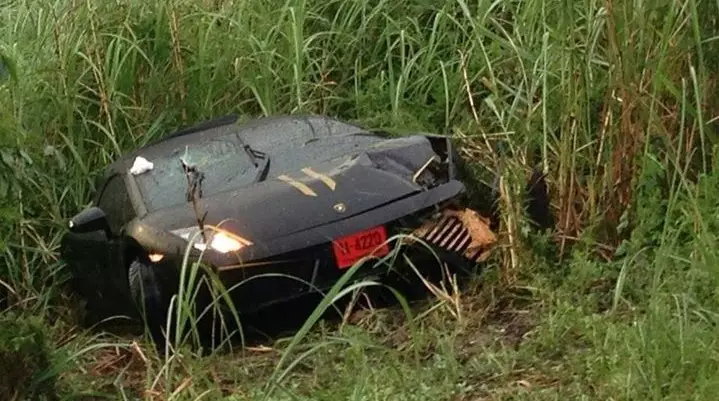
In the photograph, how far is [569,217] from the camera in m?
5.61

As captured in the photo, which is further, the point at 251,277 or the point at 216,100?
the point at 216,100

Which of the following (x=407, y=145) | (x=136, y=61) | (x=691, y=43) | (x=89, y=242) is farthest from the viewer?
(x=136, y=61)

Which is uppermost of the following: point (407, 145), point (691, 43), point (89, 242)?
point (691, 43)

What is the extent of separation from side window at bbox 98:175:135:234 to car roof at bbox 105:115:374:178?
0.25ft

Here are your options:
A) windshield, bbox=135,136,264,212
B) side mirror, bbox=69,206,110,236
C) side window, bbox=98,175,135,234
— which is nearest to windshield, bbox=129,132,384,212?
windshield, bbox=135,136,264,212

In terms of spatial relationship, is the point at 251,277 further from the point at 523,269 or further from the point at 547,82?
the point at 547,82

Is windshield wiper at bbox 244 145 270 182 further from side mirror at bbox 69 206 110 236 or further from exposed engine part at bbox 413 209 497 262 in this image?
exposed engine part at bbox 413 209 497 262

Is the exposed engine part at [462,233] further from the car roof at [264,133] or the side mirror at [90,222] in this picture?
the side mirror at [90,222]

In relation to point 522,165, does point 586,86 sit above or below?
above

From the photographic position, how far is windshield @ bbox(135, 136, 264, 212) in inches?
237

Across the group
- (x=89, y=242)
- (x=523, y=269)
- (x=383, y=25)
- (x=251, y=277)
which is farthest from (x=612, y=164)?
(x=383, y=25)

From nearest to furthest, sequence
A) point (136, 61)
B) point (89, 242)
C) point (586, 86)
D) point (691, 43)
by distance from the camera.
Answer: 1. point (691, 43)
2. point (586, 86)
3. point (89, 242)
4. point (136, 61)

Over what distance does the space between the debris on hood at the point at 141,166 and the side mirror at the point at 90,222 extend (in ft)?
0.95

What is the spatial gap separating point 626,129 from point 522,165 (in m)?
0.62
